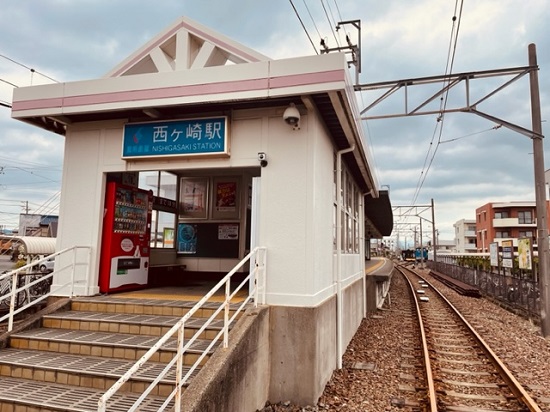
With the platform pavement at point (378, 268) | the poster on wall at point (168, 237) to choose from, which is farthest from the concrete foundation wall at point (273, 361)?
the platform pavement at point (378, 268)

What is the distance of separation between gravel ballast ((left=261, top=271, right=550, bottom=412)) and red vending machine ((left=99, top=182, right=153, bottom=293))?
146 inches

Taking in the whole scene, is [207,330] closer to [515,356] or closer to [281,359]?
[281,359]

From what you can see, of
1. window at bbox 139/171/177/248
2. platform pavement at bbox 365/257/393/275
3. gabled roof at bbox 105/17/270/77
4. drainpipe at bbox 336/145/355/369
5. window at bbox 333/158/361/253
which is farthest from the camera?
platform pavement at bbox 365/257/393/275

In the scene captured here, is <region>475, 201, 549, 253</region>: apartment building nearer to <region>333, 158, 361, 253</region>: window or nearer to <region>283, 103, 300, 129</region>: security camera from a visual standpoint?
<region>333, 158, 361, 253</region>: window

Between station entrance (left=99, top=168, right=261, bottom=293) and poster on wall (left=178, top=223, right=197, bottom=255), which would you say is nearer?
station entrance (left=99, top=168, right=261, bottom=293)

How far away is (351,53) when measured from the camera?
1391 centimetres

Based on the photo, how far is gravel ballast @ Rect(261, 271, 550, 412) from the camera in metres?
5.86

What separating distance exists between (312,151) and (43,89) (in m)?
4.79

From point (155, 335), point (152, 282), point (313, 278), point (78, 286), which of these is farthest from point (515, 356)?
point (78, 286)

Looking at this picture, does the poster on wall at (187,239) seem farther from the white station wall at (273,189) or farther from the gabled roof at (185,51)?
the gabled roof at (185,51)

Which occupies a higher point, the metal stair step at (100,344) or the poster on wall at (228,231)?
the poster on wall at (228,231)

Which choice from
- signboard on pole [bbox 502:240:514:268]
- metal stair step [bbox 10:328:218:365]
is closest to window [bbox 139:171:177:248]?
metal stair step [bbox 10:328:218:365]

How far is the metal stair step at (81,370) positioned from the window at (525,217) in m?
64.1

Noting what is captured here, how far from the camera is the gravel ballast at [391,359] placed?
586cm
